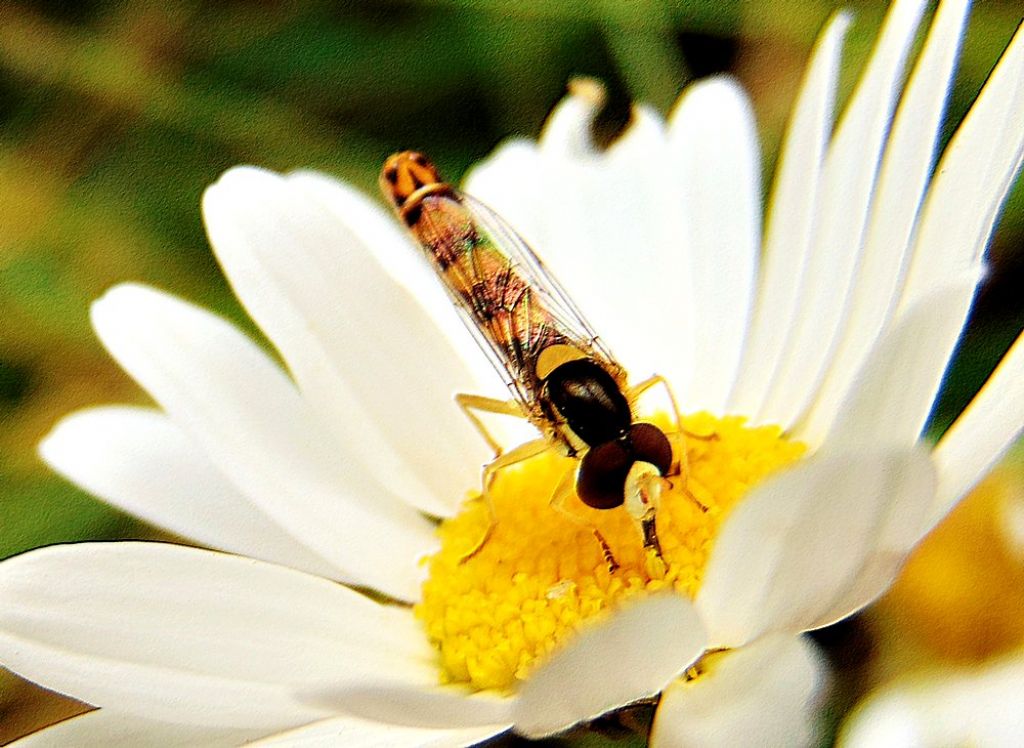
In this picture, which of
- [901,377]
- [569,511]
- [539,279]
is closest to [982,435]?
[901,377]

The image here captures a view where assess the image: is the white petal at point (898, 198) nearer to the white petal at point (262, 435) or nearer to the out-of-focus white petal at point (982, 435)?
the out-of-focus white petal at point (982, 435)

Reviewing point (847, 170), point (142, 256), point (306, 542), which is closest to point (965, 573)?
point (847, 170)

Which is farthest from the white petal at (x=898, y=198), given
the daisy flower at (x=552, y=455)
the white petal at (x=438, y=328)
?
the white petal at (x=438, y=328)

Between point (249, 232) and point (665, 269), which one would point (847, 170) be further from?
point (249, 232)

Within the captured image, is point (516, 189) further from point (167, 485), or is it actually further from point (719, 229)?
point (167, 485)

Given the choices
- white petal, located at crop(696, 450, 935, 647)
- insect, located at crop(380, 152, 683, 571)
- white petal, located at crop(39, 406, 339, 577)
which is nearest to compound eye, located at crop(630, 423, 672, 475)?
insect, located at crop(380, 152, 683, 571)

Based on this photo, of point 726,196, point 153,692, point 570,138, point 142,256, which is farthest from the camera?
point 142,256

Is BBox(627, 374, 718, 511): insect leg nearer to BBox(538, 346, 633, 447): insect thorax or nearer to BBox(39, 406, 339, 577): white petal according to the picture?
BBox(538, 346, 633, 447): insect thorax
